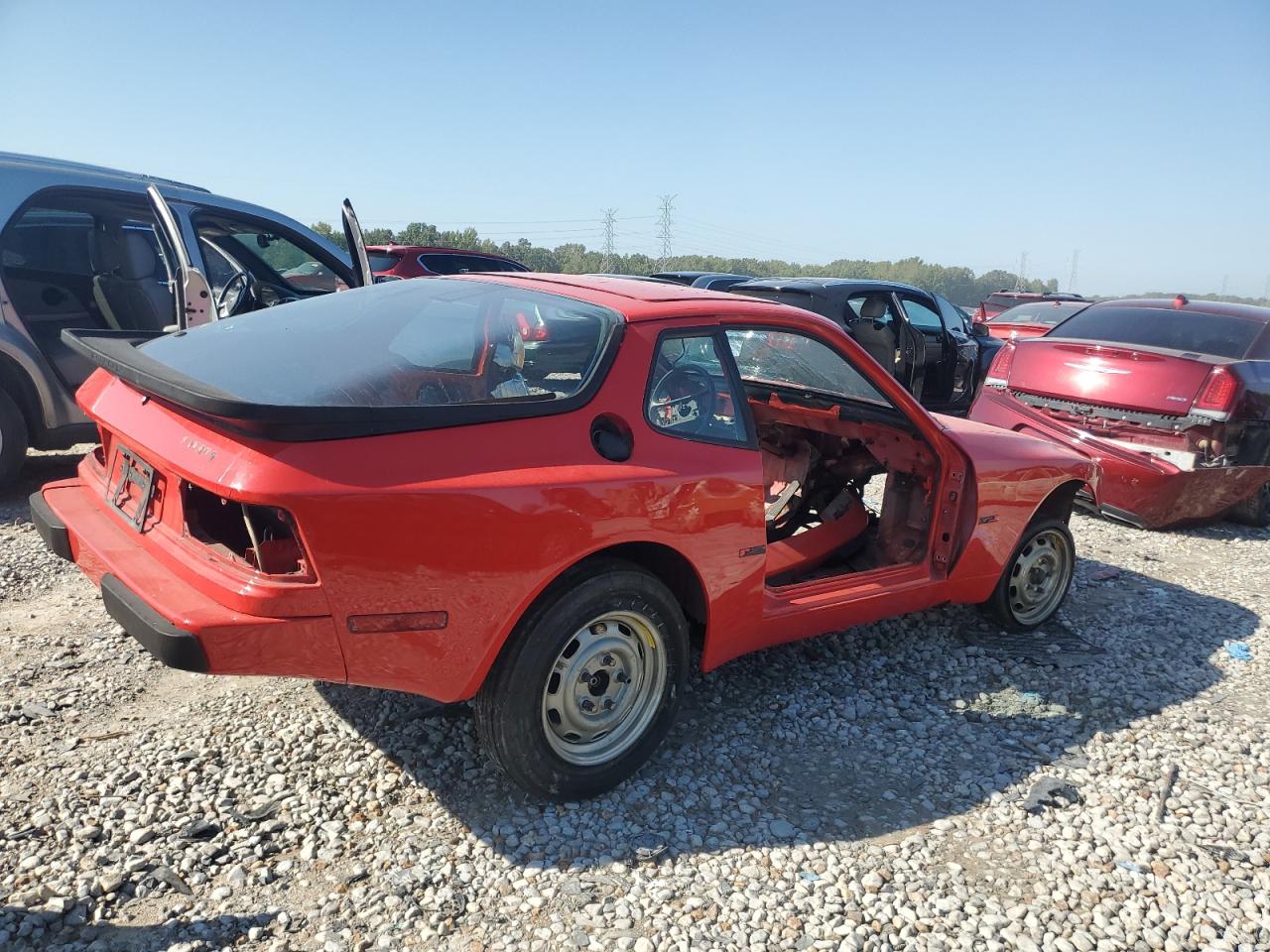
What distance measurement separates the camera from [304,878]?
8.02ft

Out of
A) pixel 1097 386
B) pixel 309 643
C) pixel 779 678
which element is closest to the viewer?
pixel 309 643

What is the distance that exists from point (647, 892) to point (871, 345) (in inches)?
295

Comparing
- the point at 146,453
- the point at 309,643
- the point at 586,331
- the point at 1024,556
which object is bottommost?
the point at 1024,556

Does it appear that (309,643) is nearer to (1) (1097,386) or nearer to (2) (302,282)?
(2) (302,282)

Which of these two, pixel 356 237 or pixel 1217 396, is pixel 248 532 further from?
pixel 1217 396

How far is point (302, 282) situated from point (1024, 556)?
5.73 meters

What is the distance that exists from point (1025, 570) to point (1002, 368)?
10.5ft

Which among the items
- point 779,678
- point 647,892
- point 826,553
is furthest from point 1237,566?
point 647,892

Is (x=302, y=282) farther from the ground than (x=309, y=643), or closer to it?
farther from the ground

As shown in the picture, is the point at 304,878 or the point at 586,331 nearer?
the point at 304,878

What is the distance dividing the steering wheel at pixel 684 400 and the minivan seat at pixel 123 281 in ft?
14.8

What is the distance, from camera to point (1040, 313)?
14.6 m

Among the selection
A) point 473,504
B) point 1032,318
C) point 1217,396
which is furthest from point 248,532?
point 1032,318

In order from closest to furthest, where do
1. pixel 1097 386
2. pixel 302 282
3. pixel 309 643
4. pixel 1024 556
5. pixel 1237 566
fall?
pixel 309 643 → pixel 1024 556 → pixel 1237 566 → pixel 1097 386 → pixel 302 282
